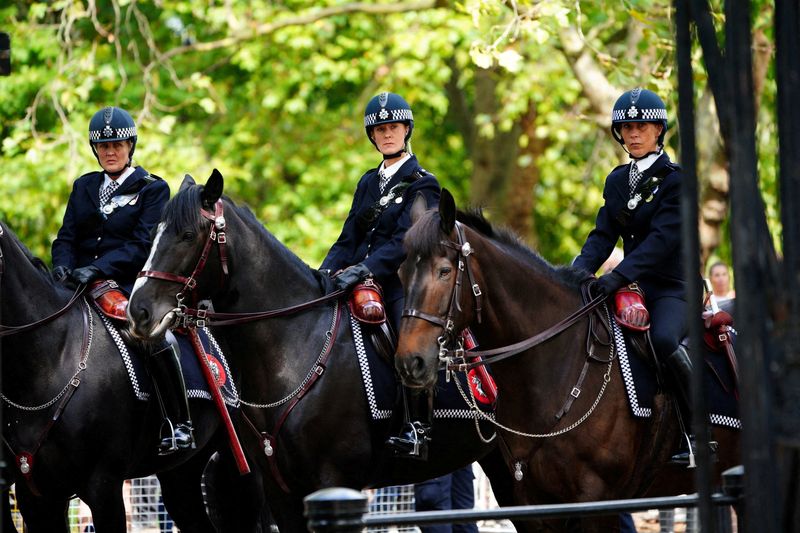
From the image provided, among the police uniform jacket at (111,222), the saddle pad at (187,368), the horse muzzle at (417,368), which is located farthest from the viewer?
the police uniform jacket at (111,222)

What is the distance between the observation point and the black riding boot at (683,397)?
23.6ft

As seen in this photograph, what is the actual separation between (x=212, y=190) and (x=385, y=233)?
1.38m

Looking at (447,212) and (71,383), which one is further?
(71,383)

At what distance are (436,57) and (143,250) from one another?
423 inches

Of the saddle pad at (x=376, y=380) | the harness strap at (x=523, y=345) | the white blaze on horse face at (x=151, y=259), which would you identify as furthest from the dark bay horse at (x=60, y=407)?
the harness strap at (x=523, y=345)

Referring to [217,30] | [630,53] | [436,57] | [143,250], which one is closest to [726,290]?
[630,53]

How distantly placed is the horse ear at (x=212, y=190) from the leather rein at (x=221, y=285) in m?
0.05

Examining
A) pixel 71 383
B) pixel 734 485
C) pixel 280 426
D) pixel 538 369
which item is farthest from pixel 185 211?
pixel 734 485

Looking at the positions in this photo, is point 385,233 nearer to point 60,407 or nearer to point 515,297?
point 515,297

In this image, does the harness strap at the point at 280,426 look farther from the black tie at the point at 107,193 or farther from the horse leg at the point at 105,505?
the black tie at the point at 107,193

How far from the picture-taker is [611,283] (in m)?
7.35

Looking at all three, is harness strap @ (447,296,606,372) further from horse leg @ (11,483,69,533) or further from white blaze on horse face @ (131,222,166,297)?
horse leg @ (11,483,69,533)

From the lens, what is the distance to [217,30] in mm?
19906

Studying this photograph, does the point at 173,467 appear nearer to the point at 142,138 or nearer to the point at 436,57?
the point at 142,138
